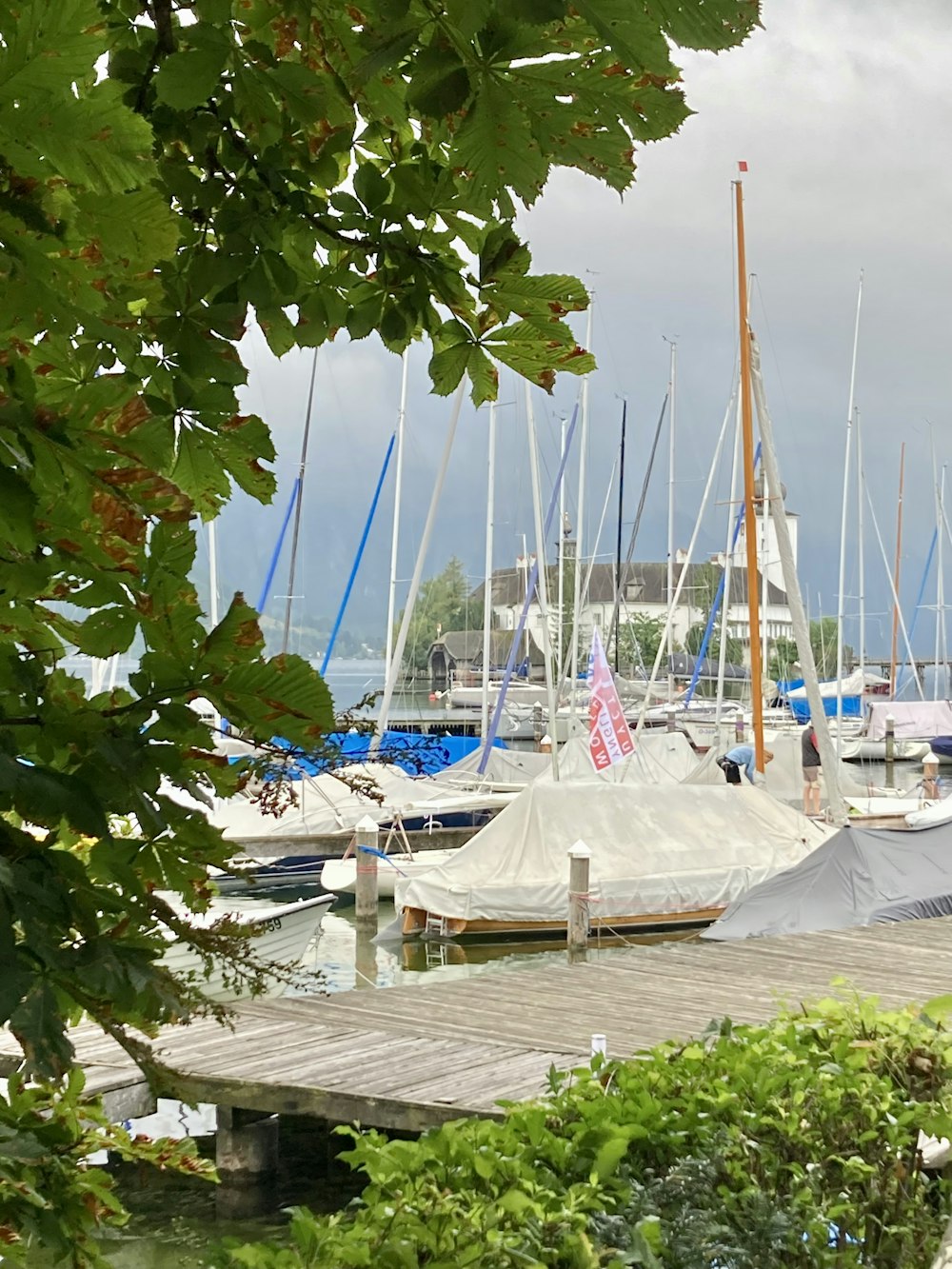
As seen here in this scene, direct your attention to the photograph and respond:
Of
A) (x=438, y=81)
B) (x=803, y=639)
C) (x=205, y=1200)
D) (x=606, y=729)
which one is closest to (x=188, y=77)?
(x=438, y=81)

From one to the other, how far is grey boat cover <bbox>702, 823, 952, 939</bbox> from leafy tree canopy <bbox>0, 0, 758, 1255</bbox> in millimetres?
13806

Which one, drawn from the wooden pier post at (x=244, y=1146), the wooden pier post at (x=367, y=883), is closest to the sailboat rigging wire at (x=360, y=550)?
the wooden pier post at (x=367, y=883)

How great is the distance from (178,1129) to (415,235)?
10.5 m

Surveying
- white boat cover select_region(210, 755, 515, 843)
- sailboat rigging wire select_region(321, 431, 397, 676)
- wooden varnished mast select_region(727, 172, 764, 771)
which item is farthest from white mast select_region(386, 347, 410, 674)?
wooden varnished mast select_region(727, 172, 764, 771)

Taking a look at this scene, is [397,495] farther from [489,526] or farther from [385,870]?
[385,870]

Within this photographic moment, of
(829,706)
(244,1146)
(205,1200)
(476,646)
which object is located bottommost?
(205,1200)

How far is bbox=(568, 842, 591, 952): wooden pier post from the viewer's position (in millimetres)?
16203

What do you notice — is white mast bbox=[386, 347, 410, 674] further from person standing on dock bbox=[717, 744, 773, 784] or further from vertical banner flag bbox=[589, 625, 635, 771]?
vertical banner flag bbox=[589, 625, 635, 771]

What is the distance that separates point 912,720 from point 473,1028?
49744 mm

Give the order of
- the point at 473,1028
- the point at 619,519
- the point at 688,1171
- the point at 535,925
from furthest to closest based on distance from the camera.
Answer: the point at 619,519 < the point at 535,925 < the point at 473,1028 < the point at 688,1171

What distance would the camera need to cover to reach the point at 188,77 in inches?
55.4

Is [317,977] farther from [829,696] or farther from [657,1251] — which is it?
[829,696]

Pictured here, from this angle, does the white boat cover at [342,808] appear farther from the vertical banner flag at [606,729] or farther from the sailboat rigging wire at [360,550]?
the sailboat rigging wire at [360,550]

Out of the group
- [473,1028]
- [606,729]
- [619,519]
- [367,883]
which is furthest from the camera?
[619,519]
